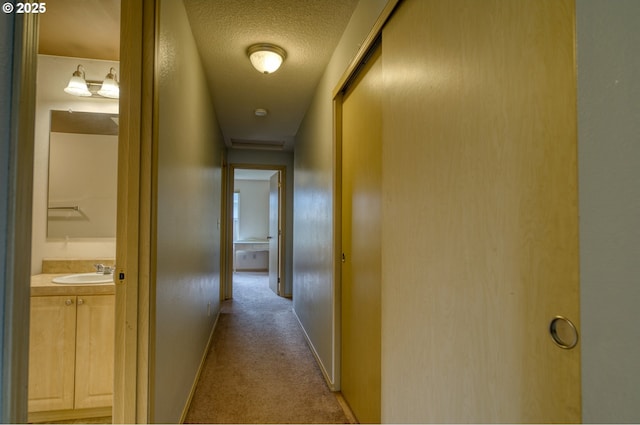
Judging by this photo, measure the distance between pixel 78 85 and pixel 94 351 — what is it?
1863 mm

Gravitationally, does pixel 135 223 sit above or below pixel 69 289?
above

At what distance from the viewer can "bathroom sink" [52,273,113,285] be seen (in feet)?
6.36

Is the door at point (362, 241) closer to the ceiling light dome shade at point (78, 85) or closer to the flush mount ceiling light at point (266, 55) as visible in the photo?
the flush mount ceiling light at point (266, 55)

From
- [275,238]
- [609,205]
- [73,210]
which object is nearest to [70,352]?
[73,210]

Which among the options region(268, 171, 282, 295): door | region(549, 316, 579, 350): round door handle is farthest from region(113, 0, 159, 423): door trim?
region(268, 171, 282, 295): door

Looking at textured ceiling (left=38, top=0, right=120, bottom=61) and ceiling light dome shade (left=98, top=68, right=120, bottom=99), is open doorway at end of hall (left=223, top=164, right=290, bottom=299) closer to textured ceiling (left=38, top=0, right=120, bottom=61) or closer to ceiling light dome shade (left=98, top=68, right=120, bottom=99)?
ceiling light dome shade (left=98, top=68, right=120, bottom=99)

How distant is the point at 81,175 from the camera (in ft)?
7.50

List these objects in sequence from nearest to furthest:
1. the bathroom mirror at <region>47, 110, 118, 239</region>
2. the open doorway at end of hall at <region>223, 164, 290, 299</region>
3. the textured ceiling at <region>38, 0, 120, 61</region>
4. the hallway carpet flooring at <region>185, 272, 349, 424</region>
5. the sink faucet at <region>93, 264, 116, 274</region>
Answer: the textured ceiling at <region>38, 0, 120, 61</region> < the hallway carpet flooring at <region>185, 272, 349, 424</region> < the sink faucet at <region>93, 264, 116, 274</region> < the bathroom mirror at <region>47, 110, 118, 239</region> < the open doorway at end of hall at <region>223, 164, 290, 299</region>

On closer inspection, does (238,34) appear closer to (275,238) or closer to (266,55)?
(266,55)

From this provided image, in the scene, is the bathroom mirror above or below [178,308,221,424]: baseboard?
above

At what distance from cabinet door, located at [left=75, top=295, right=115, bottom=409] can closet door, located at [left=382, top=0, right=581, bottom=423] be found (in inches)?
68.9

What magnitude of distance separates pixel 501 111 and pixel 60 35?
271cm

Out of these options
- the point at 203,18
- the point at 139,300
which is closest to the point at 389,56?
the point at 203,18

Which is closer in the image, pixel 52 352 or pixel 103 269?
pixel 52 352
